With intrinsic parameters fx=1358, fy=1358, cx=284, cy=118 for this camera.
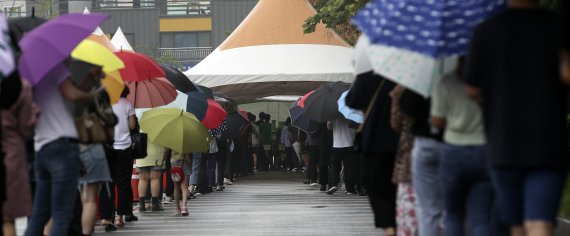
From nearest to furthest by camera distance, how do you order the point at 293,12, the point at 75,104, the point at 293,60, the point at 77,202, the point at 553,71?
the point at 553,71 → the point at 75,104 → the point at 77,202 → the point at 293,60 → the point at 293,12

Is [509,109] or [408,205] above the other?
[509,109]

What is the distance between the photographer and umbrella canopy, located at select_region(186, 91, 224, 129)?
19.9 meters

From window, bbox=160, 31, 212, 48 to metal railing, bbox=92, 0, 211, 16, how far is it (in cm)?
133

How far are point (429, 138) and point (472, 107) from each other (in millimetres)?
576

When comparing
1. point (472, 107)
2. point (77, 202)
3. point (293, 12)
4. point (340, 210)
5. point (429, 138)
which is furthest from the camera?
point (293, 12)

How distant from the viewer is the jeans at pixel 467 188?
780cm

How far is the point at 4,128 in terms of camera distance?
8445 mm

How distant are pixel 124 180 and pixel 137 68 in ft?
6.52

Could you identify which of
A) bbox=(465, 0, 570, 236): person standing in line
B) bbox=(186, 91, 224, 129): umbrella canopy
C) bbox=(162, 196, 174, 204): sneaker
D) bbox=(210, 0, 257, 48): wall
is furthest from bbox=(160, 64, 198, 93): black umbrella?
bbox=(210, 0, 257, 48): wall

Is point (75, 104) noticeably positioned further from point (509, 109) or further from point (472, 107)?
point (509, 109)

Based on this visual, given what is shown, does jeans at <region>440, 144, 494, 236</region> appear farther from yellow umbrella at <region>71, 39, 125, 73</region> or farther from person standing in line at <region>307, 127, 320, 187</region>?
person standing in line at <region>307, 127, 320, 187</region>

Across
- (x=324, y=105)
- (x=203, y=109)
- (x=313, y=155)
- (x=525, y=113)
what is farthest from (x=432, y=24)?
(x=313, y=155)

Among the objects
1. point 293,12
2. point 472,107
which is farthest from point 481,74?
point 293,12

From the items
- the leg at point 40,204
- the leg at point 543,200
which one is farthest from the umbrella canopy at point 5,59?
the leg at point 543,200
